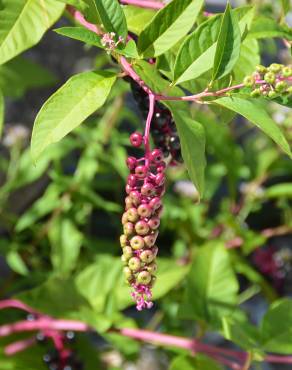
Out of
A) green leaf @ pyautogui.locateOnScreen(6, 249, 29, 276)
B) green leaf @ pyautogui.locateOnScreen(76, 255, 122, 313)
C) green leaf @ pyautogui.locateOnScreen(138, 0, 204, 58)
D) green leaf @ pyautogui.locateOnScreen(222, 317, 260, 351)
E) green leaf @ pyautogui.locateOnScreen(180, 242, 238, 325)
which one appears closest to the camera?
green leaf @ pyautogui.locateOnScreen(138, 0, 204, 58)

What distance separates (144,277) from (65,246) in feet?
3.92

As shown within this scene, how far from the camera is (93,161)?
1.97 m

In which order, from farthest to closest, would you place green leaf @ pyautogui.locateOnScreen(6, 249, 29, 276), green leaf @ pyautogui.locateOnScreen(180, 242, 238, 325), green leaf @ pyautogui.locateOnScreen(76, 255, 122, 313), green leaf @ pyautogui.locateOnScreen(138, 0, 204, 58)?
green leaf @ pyautogui.locateOnScreen(6, 249, 29, 276), green leaf @ pyautogui.locateOnScreen(76, 255, 122, 313), green leaf @ pyautogui.locateOnScreen(180, 242, 238, 325), green leaf @ pyautogui.locateOnScreen(138, 0, 204, 58)

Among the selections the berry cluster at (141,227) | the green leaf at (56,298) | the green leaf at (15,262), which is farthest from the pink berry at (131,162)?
the green leaf at (15,262)

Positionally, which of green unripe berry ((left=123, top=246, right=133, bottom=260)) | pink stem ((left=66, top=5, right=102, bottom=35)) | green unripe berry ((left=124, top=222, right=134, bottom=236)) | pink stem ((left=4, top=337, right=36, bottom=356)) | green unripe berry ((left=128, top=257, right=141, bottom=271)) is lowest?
pink stem ((left=4, top=337, right=36, bottom=356))

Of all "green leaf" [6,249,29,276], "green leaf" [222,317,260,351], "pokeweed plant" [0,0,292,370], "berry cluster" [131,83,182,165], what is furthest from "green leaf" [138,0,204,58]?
"green leaf" [6,249,29,276]

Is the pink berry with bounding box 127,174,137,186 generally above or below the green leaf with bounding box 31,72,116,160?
below

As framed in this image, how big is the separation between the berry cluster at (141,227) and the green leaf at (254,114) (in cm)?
12

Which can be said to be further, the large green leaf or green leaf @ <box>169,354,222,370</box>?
green leaf @ <box>169,354,222,370</box>

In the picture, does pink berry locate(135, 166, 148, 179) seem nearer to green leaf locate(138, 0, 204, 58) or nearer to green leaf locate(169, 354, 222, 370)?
green leaf locate(138, 0, 204, 58)

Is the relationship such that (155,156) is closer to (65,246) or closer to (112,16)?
(112,16)

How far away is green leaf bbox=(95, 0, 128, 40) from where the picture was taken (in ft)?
2.78

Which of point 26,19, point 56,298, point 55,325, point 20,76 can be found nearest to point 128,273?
point 26,19

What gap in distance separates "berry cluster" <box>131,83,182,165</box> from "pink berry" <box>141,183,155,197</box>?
22cm
